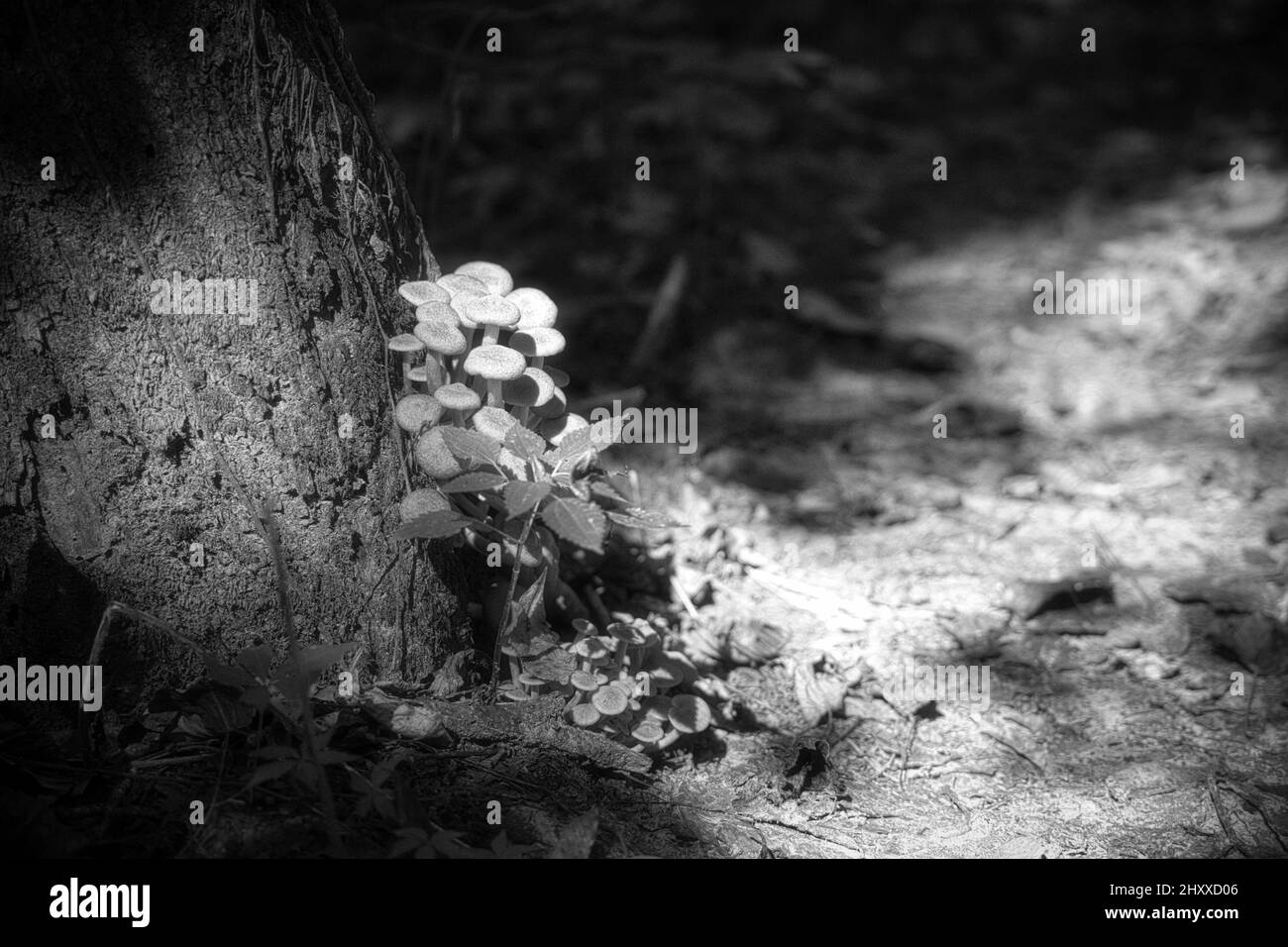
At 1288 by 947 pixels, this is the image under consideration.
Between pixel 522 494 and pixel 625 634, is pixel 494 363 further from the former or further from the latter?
pixel 625 634

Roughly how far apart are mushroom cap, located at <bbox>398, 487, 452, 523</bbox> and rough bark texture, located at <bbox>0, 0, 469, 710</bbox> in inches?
4.1

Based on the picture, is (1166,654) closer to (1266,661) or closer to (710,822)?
(1266,661)

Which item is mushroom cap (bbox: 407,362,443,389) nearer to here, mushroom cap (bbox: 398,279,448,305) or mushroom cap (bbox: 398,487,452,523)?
mushroom cap (bbox: 398,279,448,305)

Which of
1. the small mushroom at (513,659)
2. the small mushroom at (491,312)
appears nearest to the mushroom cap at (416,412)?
the small mushroom at (491,312)

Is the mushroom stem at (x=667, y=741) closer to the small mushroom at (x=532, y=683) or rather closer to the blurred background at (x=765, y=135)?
the small mushroom at (x=532, y=683)

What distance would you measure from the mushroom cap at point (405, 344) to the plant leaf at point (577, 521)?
0.49 meters

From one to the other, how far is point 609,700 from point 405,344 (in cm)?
99

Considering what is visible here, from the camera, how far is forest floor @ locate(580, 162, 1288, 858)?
2641mm

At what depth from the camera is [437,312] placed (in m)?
2.48

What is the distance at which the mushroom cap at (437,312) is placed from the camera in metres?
2.47

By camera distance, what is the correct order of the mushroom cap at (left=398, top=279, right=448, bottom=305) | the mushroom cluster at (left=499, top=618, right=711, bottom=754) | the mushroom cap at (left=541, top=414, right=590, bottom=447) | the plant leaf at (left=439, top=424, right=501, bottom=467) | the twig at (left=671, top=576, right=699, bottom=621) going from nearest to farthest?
the plant leaf at (left=439, top=424, right=501, bottom=467) → the mushroom cap at (left=398, top=279, right=448, bottom=305) → the mushroom cluster at (left=499, top=618, right=711, bottom=754) → the mushroom cap at (left=541, top=414, right=590, bottom=447) → the twig at (left=671, top=576, right=699, bottom=621)

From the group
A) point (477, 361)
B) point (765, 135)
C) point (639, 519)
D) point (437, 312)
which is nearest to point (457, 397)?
point (477, 361)

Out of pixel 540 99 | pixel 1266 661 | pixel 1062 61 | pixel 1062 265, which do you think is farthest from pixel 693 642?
pixel 1062 61

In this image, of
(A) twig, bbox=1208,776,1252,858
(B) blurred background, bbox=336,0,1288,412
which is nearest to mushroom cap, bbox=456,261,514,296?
(B) blurred background, bbox=336,0,1288,412
